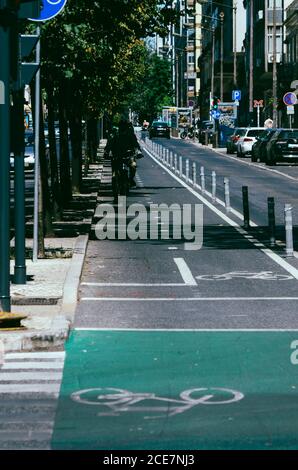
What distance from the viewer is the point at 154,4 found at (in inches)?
1046

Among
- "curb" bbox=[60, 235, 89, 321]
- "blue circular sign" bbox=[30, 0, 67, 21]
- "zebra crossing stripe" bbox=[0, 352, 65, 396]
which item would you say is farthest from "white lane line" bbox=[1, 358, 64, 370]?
"blue circular sign" bbox=[30, 0, 67, 21]

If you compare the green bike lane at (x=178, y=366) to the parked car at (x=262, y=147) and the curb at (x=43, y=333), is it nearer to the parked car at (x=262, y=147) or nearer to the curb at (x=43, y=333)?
the curb at (x=43, y=333)

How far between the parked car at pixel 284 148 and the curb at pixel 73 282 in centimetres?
4413

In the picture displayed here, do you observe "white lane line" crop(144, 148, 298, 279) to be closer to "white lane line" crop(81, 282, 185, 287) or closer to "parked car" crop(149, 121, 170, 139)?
"white lane line" crop(81, 282, 185, 287)

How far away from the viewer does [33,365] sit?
11023 millimetres

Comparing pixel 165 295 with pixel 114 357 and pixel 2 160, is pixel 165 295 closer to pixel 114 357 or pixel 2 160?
pixel 2 160

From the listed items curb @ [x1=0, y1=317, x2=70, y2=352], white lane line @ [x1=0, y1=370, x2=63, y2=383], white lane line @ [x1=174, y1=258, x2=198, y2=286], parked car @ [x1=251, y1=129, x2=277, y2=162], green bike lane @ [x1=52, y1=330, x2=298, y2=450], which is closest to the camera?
green bike lane @ [x1=52, y1=330, x2=298, y2=450]

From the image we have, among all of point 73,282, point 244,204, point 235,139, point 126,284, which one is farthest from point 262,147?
point 73,282

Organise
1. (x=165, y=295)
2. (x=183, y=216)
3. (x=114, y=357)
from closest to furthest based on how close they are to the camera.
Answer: (x=114, y=357) → (x=165, y=295) → (x=183, y=216)

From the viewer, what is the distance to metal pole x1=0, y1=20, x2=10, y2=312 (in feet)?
42.5

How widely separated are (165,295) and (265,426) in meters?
7.78

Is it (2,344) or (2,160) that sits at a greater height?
(2,160)

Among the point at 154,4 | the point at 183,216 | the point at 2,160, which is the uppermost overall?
the point at 154,4
